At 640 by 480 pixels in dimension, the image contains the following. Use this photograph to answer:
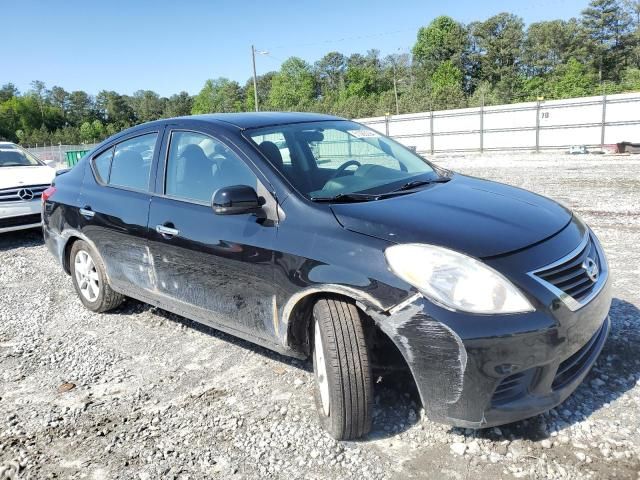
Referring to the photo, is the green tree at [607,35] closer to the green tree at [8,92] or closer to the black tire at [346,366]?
the black tire at [346,366]

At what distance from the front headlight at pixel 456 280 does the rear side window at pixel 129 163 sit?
2271 mm

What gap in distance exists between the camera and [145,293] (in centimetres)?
399

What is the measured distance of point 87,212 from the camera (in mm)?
4383

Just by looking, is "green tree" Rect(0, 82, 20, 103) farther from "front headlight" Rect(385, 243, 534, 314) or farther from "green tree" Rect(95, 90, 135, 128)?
"front headlight" Rect(385, 243, 534, 314)

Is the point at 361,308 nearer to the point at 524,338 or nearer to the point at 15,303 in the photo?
the point at 524,338

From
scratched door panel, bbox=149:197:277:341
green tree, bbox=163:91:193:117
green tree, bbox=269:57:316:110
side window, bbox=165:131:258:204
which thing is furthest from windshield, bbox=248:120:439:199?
green tree, bbox=163:91:193:117

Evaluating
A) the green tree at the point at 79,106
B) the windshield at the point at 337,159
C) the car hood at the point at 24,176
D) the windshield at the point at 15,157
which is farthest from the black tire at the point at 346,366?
the green tree at the point at 79,106

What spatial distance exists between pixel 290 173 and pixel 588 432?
6.89ft

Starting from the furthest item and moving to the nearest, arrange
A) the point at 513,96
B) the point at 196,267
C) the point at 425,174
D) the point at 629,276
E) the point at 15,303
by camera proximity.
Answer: the point at 513,96 < the point at 15,303 < the point at 629,276 < the point at 425,174 < the point at 196,267

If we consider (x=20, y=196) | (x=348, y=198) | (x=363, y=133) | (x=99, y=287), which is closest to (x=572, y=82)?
(x=20, y=196)

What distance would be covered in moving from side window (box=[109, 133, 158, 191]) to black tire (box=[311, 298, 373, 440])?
1.99 m

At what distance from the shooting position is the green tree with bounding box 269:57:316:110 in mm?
101750

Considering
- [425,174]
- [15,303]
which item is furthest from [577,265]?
[15,303]

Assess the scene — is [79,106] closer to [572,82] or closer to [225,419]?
[572,82]
